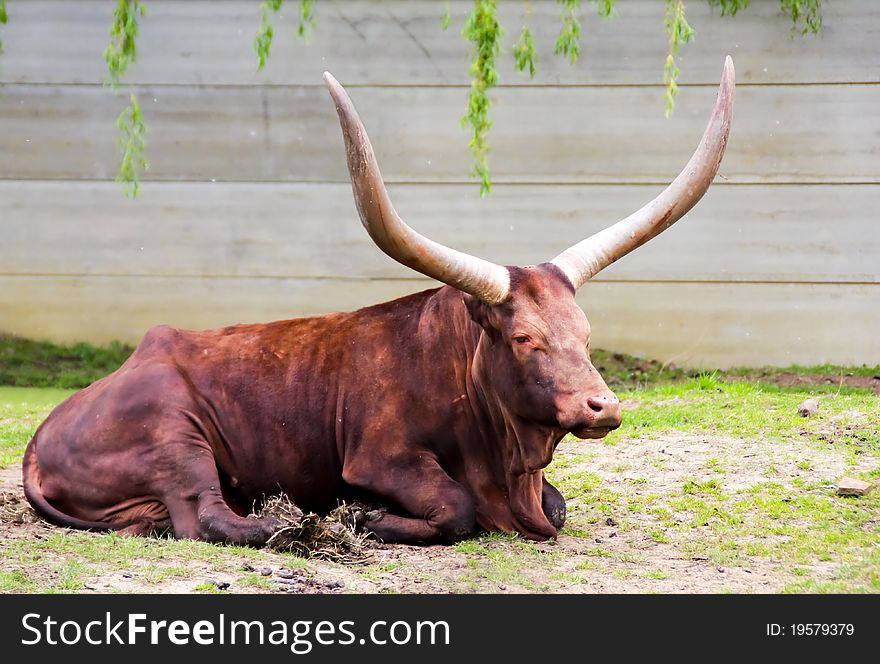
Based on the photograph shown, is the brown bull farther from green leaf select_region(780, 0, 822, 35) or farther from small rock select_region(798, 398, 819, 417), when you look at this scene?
green leaf select_region(780, 0, 822, 35)

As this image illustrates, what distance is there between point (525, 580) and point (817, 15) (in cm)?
781

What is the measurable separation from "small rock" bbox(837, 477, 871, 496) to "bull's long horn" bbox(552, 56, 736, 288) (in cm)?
163

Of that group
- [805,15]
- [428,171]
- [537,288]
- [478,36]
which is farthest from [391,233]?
[805,15]

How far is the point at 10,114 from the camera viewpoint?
11.4 m

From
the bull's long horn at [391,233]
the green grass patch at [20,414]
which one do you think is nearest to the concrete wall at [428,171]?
the green grass patch at [20,414]

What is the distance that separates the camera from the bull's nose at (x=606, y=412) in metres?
4.75

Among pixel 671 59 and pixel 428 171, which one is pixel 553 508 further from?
pixel 428 171

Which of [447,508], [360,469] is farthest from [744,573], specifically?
[360,469]

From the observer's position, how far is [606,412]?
475cm

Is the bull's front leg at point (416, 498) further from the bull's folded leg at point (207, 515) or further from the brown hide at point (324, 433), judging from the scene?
the bull's folded leg at point (207, 515)

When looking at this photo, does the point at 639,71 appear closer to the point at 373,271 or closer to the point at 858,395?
the point at 373,271

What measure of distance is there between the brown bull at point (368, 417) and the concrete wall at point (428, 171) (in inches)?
203

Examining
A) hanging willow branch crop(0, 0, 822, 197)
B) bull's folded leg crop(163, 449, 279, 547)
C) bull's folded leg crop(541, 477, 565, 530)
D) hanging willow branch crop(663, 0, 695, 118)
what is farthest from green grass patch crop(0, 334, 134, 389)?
bull's folded leg crop(541, 477, 565, 530)

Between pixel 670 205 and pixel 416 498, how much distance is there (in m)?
1.78
